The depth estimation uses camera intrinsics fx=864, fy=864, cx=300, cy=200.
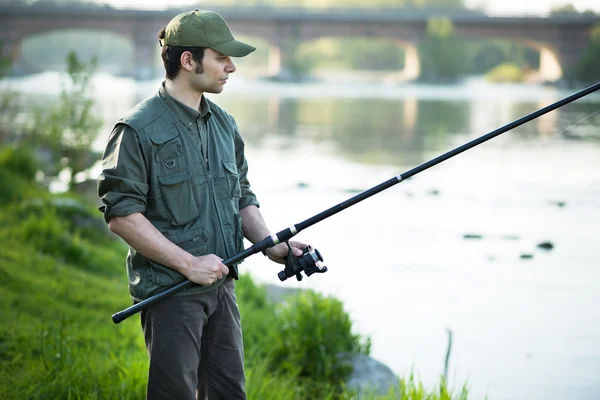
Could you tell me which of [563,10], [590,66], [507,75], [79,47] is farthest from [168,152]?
[79,47]

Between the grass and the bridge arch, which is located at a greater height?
the grass

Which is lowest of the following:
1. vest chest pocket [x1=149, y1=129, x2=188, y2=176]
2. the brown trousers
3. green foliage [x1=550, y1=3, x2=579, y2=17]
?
green foliage [x1=550, y1=3, x2=579, y2=17]

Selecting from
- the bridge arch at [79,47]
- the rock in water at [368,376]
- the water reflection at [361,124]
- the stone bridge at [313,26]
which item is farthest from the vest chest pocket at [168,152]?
the bridge arch at [79,47]

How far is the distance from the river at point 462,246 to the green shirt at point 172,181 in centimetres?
192

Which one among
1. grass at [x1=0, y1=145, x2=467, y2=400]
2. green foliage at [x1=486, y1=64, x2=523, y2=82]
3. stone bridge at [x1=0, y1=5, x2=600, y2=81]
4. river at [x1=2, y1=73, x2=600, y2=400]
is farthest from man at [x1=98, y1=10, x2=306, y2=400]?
green foliage at [x1=486, y1=64, x2=523, y2=82]

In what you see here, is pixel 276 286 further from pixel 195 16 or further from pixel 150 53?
pixel 150 53

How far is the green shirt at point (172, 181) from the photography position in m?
2.52

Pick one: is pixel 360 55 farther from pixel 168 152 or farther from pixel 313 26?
pixel 168 152

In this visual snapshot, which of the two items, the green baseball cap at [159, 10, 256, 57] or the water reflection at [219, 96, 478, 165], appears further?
the water reflection at [219, 96, 478, 165]

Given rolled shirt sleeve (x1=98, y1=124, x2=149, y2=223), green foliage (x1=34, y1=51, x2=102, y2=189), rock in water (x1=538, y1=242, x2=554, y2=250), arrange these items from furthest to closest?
green foliage (x1=34, y1=51, x2=102, y2=189) → rock in water (x1=538, y1=242, x2=554, y2=250) → rolled shirt sleeve (x1=98, y1=124, x2=149, y2=223)

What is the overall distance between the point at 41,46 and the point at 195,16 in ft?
237

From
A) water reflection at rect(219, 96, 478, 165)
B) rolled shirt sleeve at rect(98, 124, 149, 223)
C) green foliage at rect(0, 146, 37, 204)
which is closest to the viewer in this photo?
rolled shirt sleeve at rect(98, 124, 149, 223)

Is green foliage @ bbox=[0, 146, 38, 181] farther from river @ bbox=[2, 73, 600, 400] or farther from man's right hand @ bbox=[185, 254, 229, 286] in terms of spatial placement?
man's right hand @ bbox=[185, 254, 229, 286]

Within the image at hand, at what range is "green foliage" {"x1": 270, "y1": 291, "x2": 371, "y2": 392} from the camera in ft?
16.2
